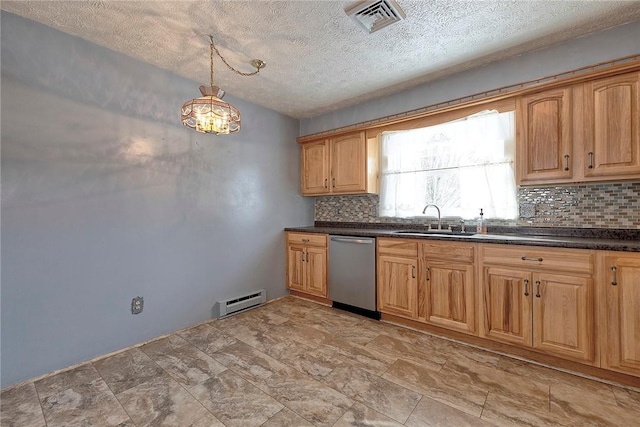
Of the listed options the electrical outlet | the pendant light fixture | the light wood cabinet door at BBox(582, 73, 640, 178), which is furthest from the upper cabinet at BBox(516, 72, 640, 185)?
the electrical outlet

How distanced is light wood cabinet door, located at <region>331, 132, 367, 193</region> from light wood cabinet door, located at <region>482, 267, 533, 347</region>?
1.61 m

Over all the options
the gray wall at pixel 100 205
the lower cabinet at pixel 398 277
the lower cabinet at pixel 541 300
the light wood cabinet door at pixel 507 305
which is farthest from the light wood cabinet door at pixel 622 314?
the gray wall at pixel 100 205

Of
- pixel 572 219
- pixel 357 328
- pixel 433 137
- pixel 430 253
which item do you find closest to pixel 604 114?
pixel 572 219

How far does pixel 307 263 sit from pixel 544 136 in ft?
8.55

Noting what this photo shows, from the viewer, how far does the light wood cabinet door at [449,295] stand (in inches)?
90.0

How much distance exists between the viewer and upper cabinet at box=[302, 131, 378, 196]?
3.28 metres

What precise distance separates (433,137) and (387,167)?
596mm

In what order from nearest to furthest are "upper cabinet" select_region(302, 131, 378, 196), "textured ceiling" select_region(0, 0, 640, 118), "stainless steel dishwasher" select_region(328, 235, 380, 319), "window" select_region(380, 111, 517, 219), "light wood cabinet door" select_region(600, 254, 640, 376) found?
→ "light wood cabinet door" select_region(600, 254, 640, 376) < "textured ceiling" select_region(0, 0, 640, 118) < "window" select_region(380, 111, 517, 219) < "stainless steel dishwasher" select_region(328, 235, 380, 319) < "upper cabinet" select_region(302, 131, 378, 196)

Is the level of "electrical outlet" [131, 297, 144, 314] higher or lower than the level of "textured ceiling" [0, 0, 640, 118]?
lower

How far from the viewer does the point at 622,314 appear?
173 centimetres

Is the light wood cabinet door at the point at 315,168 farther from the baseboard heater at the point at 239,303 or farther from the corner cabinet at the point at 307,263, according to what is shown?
the baseboard heater at the point at 239,303

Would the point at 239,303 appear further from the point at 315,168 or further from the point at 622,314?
the point at 622,314

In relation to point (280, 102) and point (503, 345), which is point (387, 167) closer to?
point (280, 102)

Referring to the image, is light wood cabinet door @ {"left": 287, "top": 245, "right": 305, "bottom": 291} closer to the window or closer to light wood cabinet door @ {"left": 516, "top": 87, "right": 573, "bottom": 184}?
the window
